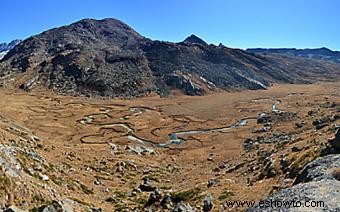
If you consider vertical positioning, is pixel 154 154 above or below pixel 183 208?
below

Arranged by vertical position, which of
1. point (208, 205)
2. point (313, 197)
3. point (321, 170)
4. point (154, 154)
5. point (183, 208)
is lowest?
point (154, 154)

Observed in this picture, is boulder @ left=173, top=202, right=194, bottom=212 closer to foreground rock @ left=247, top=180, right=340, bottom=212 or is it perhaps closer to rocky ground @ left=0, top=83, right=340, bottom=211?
rocky ground @ left=0, top=83, right=340, bottom=211

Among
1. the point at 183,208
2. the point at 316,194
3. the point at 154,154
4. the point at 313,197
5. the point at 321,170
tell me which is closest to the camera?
the point at 313,197

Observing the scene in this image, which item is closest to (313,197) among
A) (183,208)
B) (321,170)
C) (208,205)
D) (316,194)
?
(316,194)

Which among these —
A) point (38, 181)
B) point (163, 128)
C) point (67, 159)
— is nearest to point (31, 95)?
point (163, 128)

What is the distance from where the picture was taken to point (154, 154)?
89.8m

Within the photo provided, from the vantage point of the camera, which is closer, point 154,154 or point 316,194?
point 316,194

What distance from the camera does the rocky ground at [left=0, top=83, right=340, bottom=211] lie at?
36688 millimetres

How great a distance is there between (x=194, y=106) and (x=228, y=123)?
43.6 meters

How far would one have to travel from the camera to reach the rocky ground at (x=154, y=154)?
36.7 metres

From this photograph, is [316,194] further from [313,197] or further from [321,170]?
[321,170]

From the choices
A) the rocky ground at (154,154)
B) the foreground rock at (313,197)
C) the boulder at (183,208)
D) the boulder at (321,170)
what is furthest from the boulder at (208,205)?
the foreground rock at (313,197)

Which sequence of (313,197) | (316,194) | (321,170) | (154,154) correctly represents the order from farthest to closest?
(154,154)
(321,170)
(316,194)
(313,197)

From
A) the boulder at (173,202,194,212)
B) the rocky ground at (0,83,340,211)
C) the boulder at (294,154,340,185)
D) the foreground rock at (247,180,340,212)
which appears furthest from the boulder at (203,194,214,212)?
the foreground rock at (247,180,340,212)
